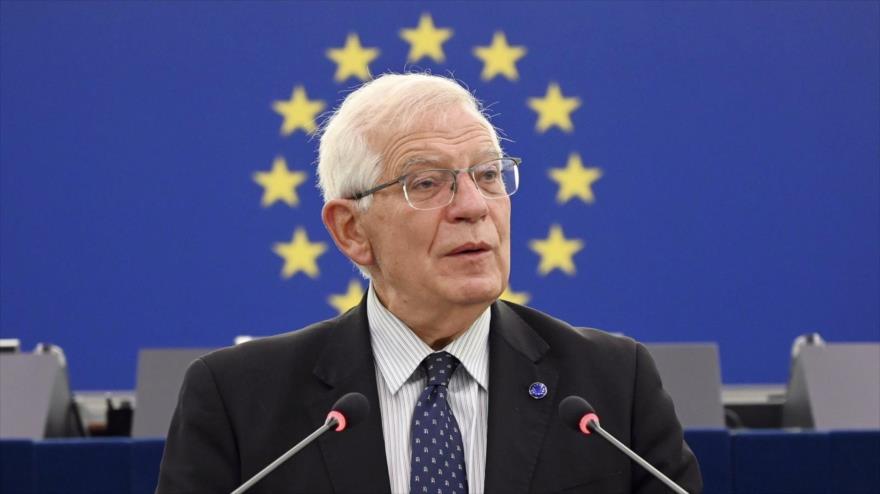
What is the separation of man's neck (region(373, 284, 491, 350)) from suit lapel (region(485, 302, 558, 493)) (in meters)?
0.07

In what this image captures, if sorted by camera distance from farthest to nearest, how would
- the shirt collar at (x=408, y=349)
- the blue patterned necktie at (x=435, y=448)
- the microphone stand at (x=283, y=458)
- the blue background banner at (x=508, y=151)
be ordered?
the blue background banner at (x=508, y=151) < the shirt collar at (x=408, y=349) < the blue patterned necktie at (x=435, y=448) < the microphone stand at (x=283, y=458)

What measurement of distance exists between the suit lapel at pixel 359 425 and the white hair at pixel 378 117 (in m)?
0.21

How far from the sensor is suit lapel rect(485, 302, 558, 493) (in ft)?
6.25

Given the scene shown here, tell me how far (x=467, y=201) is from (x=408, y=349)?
0.26 metres

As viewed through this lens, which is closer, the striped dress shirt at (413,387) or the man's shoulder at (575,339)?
the striped dress shirt at (413,387)

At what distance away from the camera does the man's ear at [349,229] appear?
6.77ft

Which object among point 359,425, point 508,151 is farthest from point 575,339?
point 508,151

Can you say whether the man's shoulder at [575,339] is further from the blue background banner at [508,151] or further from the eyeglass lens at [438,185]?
the blue background banner at [508,151]

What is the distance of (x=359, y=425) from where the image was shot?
1.94 metres

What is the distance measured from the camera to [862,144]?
5410 mm

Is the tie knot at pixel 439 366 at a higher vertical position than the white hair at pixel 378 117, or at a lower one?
lower

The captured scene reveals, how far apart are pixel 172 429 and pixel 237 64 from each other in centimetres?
375

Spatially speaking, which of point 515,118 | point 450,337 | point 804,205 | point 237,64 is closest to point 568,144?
point 515,118

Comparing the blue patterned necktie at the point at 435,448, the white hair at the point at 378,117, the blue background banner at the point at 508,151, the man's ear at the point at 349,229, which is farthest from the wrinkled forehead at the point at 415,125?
the blue background banner at the point at 508,151
